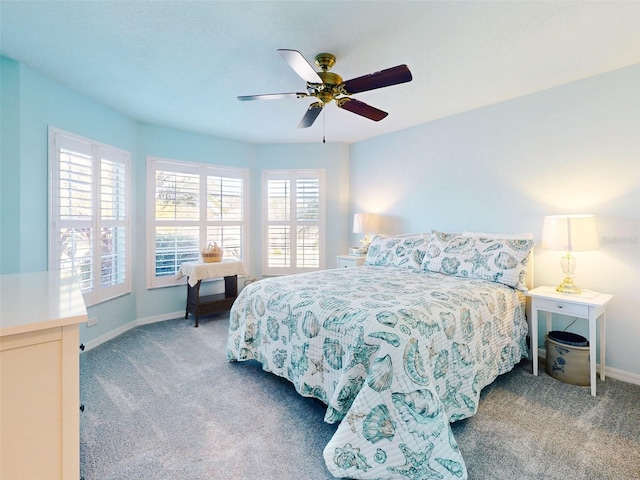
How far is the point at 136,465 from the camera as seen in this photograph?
1.62 meters

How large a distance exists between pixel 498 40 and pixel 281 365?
109 inches

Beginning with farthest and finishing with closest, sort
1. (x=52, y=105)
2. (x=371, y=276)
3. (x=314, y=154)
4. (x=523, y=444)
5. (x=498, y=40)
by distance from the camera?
(x=314, y=154), (x=371, y=276), (x=52, y=105), (x=498, y=40), (x=523, y=444)

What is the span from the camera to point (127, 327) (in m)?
3.73

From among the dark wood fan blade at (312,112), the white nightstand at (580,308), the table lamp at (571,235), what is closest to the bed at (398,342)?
the white nightstand at (580,308)

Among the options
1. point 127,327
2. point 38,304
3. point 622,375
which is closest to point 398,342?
point 38,304

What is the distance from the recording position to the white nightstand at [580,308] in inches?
90.4

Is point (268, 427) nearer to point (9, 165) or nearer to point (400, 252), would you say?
point (400, 252)

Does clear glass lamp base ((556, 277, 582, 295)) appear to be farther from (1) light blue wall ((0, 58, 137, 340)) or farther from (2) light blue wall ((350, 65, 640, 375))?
(1) light blue wall ((0, 58, 137, 340))

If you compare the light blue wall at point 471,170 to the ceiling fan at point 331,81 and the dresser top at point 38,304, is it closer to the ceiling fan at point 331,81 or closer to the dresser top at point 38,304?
the dresser top at point 38,304

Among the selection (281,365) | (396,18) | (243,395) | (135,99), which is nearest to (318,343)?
(281,365)

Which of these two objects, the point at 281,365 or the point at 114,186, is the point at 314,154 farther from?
the point at 281,365

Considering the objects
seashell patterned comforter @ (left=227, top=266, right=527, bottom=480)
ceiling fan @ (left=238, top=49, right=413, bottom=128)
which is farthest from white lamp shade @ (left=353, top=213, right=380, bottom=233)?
ceiling fan @ (left=238, top=49, right=413, bottom=128)

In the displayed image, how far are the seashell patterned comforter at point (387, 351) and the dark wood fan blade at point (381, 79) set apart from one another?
4.62 ft

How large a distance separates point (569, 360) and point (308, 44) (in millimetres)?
3105
